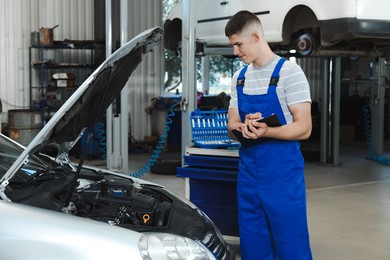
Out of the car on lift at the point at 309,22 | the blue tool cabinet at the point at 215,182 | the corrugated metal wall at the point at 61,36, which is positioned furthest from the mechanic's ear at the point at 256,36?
the corrugated metal wall at the point at 61,36

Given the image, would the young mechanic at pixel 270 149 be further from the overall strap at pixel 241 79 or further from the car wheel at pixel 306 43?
the car wheel at pixel 306 43

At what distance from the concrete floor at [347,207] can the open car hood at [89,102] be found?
5.80 ft

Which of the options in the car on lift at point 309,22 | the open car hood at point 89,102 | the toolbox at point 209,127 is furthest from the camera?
the car on lift at point 309,22

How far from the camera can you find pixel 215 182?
3.54 m

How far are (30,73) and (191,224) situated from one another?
7.33 metres

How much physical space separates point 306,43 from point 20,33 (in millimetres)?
5153

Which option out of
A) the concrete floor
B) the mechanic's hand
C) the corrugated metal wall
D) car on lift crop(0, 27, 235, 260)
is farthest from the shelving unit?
the mechanic's hand

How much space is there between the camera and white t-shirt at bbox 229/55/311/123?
2.47 metres

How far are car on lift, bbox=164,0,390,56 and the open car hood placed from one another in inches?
126

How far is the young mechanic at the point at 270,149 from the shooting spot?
2.47 meters

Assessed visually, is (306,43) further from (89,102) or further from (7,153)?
(89,102)

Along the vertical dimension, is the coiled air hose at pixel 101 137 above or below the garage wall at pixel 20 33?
below

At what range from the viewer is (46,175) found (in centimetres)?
239

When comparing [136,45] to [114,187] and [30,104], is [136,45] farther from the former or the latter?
[30,104]
